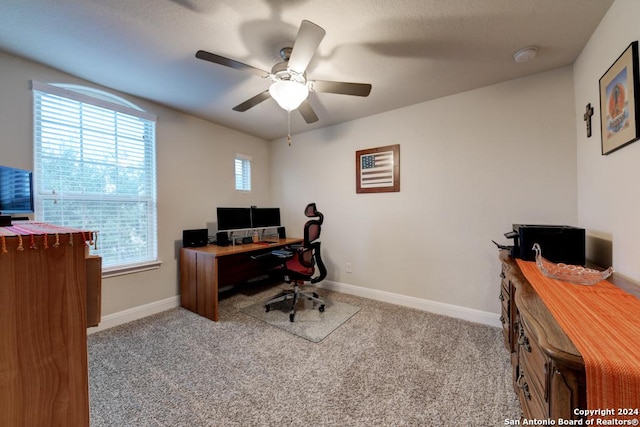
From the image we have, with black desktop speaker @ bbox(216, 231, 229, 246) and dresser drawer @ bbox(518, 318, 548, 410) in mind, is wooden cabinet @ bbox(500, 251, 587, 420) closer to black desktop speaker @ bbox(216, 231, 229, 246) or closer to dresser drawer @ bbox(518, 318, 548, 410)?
dresser drawer @ bbox(518, 318, 548, 410)

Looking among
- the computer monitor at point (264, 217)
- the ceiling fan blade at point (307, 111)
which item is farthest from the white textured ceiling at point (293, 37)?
the computer monitor at point (264, 217)

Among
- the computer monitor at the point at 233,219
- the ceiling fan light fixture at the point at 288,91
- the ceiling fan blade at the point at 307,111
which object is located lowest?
the computer monitor at the point at 233,219

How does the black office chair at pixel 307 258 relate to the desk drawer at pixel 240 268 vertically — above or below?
above

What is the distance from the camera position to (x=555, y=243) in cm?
156

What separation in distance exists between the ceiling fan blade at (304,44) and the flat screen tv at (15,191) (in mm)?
1743

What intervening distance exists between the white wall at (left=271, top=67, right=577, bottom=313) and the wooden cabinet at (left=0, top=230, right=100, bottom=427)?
2.78 metres

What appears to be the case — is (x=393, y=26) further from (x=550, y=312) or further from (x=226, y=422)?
(x=226, y=422)

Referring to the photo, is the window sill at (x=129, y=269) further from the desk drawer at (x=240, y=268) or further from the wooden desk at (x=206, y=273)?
Answer: the desk drawer at (x=240, y=268)

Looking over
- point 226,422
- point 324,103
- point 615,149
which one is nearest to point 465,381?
point 226,422

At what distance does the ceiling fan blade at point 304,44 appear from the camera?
129 centimetres

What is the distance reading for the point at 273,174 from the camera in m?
4.20

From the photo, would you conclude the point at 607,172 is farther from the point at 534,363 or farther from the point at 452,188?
the point at 534,363

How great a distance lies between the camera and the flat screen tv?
1297 millimetres

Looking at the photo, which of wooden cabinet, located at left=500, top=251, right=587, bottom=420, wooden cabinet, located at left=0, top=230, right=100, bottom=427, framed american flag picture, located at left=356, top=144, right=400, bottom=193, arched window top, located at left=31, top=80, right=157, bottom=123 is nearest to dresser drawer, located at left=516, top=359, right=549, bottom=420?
wooden cabinet, located at left=500, top=251, right=587, bottom=420
